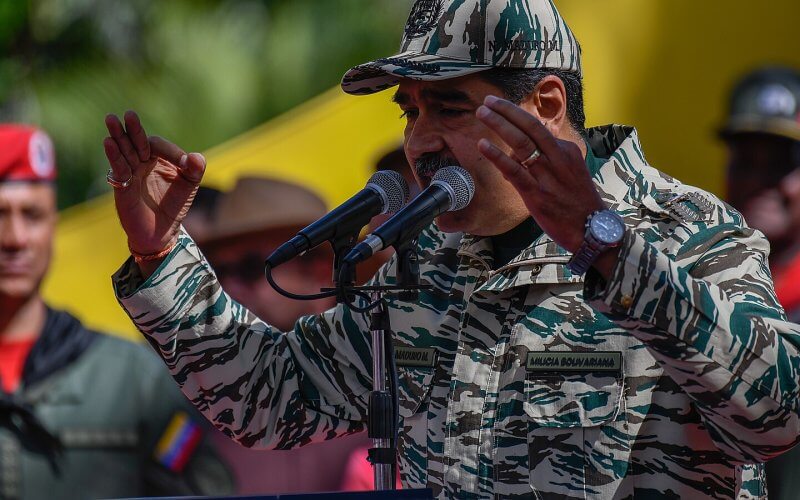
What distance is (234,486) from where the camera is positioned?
5.86m

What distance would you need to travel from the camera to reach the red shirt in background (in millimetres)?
6004

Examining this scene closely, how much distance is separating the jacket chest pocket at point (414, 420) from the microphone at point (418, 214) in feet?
1.68

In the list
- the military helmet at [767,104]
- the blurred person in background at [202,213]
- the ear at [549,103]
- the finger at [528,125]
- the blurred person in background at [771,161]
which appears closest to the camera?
the finger at [528,125]

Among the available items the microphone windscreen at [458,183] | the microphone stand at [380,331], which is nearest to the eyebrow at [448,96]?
the microphone windscreen at [458,183]

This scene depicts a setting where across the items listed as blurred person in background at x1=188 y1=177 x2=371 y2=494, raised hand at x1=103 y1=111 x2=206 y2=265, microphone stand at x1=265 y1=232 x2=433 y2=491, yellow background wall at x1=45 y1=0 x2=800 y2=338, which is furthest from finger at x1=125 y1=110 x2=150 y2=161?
yellow background wall at x1=45 y1=0 x2=800 y2=338

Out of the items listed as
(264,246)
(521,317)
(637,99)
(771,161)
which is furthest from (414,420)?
(637,99)

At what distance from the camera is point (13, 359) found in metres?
6.12

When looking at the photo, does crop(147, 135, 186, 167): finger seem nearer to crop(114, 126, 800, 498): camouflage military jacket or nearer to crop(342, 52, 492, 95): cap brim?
crop(114, 126, 800, 498): camouflage military jacket

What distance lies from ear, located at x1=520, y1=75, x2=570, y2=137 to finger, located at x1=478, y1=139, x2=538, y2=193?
719mm

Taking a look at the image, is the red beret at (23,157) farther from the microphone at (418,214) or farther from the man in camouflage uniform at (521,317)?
the microphone at (418,214)

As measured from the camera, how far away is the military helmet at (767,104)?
593 cm

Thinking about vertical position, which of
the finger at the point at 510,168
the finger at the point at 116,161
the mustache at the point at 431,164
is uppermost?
the finger at the point at 510,168

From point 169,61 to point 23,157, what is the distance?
49.7 ft

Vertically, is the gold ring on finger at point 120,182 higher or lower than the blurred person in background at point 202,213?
higher
